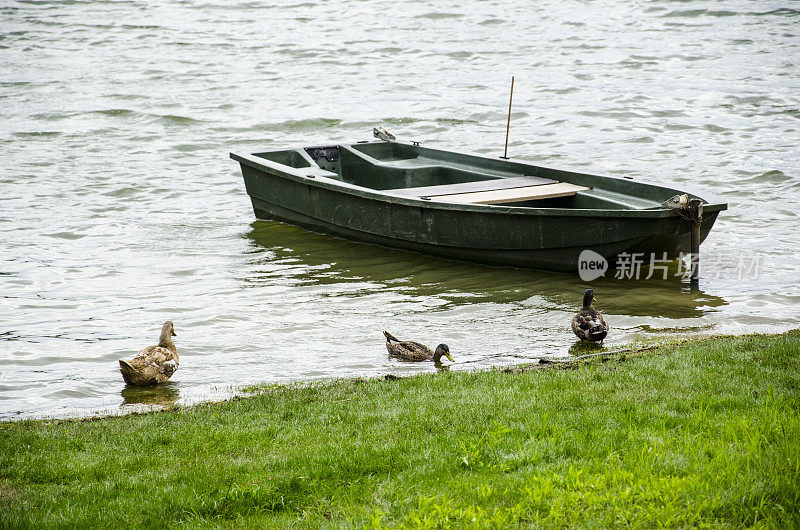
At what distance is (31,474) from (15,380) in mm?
3507

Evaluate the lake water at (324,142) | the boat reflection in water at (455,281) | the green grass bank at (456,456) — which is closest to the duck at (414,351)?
the lake water at (324,142)

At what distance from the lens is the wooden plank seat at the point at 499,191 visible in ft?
40.2

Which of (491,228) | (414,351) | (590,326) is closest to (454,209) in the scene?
(491,228)

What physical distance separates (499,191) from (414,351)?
4807 millimetres

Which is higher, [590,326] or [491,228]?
[491,228]

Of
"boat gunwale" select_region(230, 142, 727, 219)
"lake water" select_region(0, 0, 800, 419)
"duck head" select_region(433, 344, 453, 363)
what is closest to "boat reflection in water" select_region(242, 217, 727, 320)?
"lake water" select_region(0, 0, 800, 419)

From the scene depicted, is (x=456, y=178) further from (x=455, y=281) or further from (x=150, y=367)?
(x=150, y=367)

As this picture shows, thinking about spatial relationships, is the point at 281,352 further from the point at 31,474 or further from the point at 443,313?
the point at 31,474

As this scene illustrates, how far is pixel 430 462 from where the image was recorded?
524 cm

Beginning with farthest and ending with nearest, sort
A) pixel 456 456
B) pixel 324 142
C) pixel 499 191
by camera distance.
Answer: pixel 324 142, pixel 499 191, pixel 456 456

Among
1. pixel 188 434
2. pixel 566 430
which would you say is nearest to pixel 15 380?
pixel 188 434

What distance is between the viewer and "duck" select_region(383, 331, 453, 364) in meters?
8.59

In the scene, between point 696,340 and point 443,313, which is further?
point 443,313

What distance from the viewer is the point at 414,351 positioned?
8.66 meters
